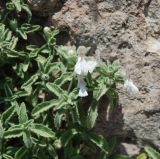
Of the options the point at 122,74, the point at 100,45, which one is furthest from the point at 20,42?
the point at 122,74

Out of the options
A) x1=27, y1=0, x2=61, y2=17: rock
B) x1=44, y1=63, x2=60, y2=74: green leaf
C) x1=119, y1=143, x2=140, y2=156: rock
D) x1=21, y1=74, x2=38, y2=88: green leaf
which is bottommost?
x1=119, y1=143, x2=140, y2=156: rock

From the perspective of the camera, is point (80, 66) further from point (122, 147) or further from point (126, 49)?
point (122, 147)

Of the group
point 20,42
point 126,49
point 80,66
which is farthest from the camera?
point 20,42

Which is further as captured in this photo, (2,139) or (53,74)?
(53,74)

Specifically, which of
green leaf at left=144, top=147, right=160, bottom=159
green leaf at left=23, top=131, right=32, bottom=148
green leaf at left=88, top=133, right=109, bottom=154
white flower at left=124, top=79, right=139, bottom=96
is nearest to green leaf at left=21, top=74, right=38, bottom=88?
green leaf at left=23, top=131, right=32, bottom=148

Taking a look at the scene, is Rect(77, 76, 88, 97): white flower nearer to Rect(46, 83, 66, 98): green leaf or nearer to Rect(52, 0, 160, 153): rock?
Rect(46, 83, 66, 98): green leaf

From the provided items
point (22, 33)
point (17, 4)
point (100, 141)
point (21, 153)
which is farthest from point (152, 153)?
point (17, 4)

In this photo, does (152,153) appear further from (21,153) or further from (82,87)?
(21,153)
